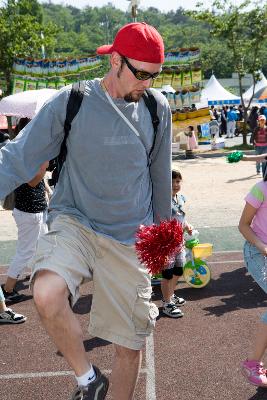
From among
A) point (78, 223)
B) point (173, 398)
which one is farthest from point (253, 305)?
point (78, 223)

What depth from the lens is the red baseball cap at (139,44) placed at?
279cm

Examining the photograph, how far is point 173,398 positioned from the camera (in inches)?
148

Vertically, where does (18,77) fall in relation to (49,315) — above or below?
above

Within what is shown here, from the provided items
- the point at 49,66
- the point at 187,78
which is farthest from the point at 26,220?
the point at 49,66

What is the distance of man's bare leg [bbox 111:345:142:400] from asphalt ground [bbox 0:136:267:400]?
85 cm

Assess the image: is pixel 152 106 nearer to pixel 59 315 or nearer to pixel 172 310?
pixel 59 315

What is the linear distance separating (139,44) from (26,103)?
4507 millimetres

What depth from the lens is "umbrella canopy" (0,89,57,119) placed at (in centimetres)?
689

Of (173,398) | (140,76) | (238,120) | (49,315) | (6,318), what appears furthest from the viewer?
(238,120)

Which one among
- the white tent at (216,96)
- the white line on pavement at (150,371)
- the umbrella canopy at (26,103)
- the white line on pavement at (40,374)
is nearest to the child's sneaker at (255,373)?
the white line on pavement at (150,371)

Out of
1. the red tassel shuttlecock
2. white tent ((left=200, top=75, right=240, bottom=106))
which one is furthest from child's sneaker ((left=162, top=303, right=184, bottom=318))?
white tent ((left=200, top=75, right=240, bottom=106))

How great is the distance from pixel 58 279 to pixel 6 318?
3.20 meters

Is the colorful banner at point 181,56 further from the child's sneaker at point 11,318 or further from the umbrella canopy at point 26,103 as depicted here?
the child's sneaker at point 11,318

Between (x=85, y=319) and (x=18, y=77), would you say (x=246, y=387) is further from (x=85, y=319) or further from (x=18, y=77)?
(x=18, y=77)
